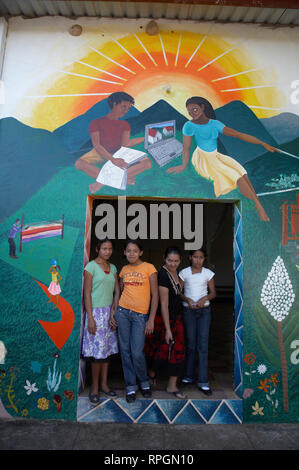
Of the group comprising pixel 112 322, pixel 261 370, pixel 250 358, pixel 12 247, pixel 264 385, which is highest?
pixel 12 247

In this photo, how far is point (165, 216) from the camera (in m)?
3.81

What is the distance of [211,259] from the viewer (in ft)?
34.3

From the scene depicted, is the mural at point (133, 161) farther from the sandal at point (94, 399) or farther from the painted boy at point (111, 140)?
the sandal at point (94, 399)

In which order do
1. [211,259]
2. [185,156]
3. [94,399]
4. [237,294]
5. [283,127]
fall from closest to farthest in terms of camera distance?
[94,399] → [237,294] → [185,156] → [283,127] → [211,259]

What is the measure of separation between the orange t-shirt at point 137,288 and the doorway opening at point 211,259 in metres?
0.49

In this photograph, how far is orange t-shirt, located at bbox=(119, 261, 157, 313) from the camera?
331 cm

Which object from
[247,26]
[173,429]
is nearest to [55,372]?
[173,429]

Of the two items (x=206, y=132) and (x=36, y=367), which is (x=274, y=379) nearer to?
(x=36, y=367)

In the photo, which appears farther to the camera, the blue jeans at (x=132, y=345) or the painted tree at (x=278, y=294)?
the painted tree at (x=278, y=294)

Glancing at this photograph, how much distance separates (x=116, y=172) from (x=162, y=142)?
26.0 inches

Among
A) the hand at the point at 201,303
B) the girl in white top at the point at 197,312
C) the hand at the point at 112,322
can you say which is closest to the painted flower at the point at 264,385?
the girl in white top at the point at 197,312

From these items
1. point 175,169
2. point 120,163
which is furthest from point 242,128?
point 120,163

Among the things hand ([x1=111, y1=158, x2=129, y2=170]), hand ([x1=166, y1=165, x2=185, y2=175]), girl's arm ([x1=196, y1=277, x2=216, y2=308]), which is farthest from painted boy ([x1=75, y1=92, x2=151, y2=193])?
girl's arm ([x1=196, y1=277, x2=216, y2=308])

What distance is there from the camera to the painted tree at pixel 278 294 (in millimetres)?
3408
